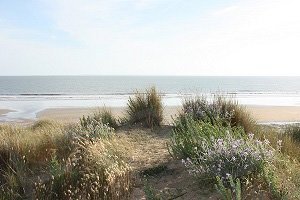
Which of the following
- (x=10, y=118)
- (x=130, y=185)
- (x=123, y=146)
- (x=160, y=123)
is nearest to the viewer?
(x=130, y=185)

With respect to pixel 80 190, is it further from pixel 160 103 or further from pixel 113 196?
pixel 160 103

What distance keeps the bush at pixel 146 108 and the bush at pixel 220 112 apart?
30.8 inches

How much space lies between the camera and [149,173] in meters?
6.22

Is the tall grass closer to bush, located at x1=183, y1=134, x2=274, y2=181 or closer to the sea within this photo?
bush, located at x1=183, y1=134, x2=274, y2=181

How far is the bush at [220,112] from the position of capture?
31.1 ft

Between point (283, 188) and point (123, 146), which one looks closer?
point (283, 188)

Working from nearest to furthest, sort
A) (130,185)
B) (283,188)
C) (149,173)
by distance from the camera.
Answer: (283,188) < (130,185) < (149,173)

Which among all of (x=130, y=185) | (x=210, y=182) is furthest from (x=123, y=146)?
(x=210, y=182)

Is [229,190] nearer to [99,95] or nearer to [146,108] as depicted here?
[146,108]

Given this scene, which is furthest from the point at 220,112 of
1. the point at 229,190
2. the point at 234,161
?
the point at 229,190

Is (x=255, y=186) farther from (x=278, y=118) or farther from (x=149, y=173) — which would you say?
(x=278, y=118)

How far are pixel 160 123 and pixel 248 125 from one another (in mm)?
2508

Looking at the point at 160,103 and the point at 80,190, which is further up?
the point at 160,103

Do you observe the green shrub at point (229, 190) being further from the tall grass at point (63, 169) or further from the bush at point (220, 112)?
the bush at point (220, 112)
